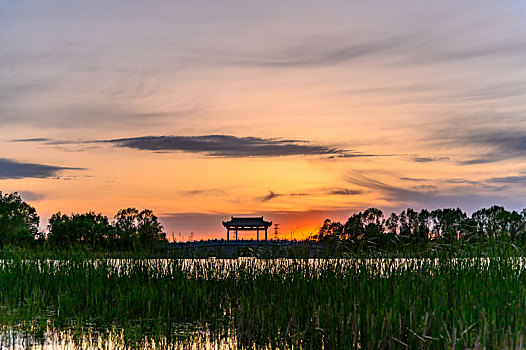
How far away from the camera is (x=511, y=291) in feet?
31.0

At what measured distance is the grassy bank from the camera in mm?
7570

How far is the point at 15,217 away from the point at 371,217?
29.1m

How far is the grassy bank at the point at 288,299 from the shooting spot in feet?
24.8

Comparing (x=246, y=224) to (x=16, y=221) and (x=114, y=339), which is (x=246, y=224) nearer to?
(x=16, y=221)

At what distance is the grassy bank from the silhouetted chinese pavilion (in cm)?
3559

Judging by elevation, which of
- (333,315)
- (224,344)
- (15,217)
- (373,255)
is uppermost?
(15,217)

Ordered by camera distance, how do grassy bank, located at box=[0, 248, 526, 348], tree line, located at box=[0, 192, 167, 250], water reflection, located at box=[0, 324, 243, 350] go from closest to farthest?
grassy bank, located at box=[0, 248, 526, 348] < water reflection, located at box=[0, 324, 243, 350] < tree line, located at box=[0, 192, 167, 250]

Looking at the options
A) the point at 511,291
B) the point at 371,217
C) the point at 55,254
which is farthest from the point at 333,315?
the point at 371,217

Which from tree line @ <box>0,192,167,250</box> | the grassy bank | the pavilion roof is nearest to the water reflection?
the grassy bank

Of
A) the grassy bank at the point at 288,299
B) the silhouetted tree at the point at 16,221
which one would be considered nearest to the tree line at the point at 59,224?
the silhouetted tree at the point at 16,221

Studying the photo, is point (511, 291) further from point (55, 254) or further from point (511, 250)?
point (55, 254)

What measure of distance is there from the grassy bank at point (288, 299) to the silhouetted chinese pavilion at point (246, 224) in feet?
117

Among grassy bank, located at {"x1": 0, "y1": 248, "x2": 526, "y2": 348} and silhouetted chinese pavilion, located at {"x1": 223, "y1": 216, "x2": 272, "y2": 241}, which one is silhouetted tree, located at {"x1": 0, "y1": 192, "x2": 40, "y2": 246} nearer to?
silhouetted chinese pavilion, located at {"x1": 223, "y1": 216, "x2": 272, "y2": 241}

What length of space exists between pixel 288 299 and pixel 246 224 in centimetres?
4135
